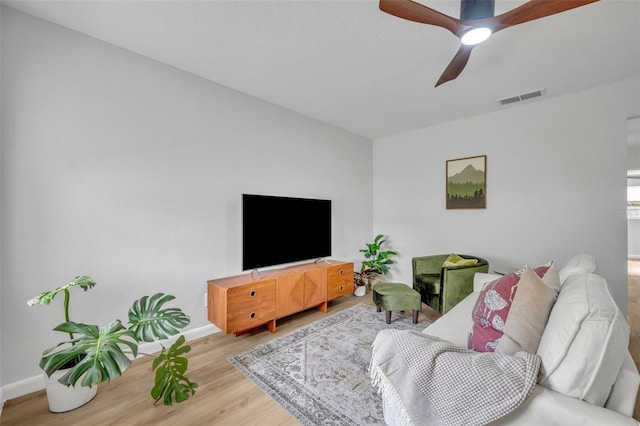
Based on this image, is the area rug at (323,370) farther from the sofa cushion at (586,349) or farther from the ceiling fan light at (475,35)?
the ceiling fan light at (475,35)

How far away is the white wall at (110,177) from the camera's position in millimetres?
1773

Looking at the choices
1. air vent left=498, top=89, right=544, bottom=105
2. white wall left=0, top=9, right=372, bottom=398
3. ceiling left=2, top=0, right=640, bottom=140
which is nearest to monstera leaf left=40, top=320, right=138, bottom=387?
white wall left=0, top=9, right=372, bottom=398

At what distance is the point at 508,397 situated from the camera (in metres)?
0.87

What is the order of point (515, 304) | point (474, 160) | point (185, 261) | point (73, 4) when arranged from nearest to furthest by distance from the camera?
1. point (515, 304)
2. point (73, 4)
3. point (185, 261)
4. point (474, 160)

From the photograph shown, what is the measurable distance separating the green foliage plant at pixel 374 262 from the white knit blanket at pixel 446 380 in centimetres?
289

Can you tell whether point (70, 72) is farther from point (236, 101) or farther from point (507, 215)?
point (507, 215)

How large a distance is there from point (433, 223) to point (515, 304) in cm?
291

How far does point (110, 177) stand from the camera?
2.12 meters

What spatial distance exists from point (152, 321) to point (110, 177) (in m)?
1.20

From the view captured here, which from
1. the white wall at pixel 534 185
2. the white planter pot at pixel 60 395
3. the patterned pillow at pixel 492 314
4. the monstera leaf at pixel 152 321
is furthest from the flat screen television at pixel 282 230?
the patterned pillow at pixel 492 314

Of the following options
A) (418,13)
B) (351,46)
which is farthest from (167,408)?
(351,46)

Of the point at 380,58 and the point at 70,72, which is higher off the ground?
the point at 380,58

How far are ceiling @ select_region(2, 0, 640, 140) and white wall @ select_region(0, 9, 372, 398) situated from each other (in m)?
0.23

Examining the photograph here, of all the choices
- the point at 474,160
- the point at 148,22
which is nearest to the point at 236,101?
the point at 148,22
